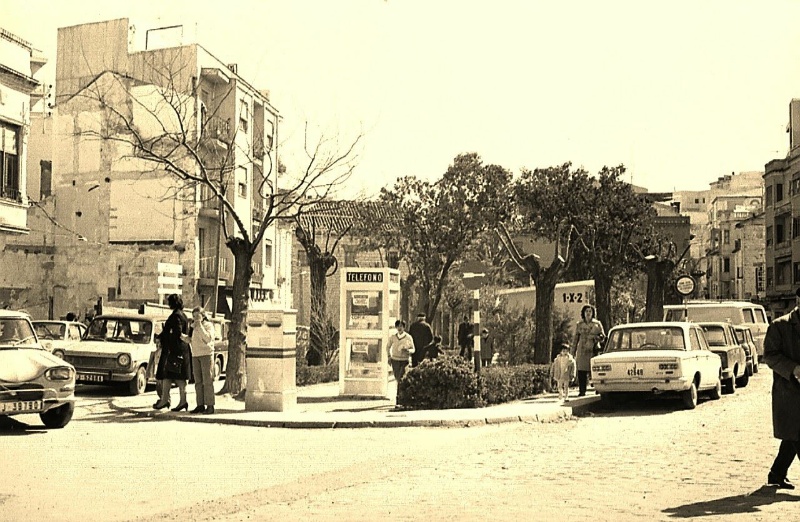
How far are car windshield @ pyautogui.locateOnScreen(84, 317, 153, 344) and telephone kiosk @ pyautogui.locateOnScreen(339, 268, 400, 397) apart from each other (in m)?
5.24

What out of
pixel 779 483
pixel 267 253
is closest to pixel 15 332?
pixel 779 483

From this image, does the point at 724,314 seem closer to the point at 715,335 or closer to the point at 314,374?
the point at 715,335

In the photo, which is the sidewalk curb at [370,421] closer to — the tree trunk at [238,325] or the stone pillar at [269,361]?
the stone pillar at [269,361]

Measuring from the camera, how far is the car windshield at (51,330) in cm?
2628

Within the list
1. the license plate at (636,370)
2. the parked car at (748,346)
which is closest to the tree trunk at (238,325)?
the license plate at (636,370)

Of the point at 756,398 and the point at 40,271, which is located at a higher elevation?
the point at 40,271

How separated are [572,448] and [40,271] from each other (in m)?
36.7

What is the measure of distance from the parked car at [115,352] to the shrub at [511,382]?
763 centimetres

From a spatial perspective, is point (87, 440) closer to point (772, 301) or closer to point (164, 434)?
point (164, 434)

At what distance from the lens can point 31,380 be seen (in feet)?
48.6

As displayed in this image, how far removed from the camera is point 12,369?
1487cm

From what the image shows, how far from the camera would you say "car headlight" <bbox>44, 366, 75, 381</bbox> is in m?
15.0

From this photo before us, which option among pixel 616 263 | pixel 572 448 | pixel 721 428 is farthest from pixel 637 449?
pixel 616 263

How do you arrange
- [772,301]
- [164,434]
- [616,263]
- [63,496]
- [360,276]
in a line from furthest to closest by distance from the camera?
1. [772,301]
2. [616,263]
3. [360,276]
4. [164,434]
5. [63,496]
